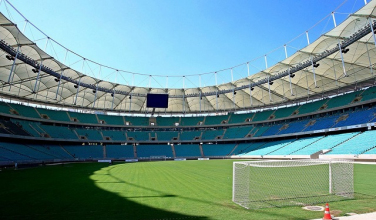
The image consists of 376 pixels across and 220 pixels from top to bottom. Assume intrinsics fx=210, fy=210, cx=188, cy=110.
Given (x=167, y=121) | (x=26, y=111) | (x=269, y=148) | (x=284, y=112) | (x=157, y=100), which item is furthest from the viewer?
(x=167, y=121)

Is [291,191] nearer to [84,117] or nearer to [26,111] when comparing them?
[26,111]

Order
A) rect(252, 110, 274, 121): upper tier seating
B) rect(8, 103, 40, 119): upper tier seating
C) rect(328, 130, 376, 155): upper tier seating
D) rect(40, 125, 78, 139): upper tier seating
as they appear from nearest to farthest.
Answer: rect(328, 130, 376, 155): upper tier seating < rect(8, 103, 40, 119): upper tier seating < rect(40, 125, 78, 139): upper tier seating < rect(252, 110, 274, 121): upper tier seating

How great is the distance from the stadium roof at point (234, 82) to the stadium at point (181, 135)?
0.78ft

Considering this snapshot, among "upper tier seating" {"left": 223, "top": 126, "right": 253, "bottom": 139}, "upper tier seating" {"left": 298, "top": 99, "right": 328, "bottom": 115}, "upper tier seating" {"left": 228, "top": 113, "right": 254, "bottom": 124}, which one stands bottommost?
"upper tier seating" {"left": 223, "top": 126, "right": 253, "bottom": 139}

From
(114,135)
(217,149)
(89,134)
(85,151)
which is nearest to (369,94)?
(217,149)

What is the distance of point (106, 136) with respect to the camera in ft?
168

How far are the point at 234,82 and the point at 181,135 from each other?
21.2 m

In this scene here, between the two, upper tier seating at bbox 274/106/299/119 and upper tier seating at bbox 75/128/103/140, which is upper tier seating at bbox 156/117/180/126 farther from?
upper tier seating at bbox 274/106/299/119

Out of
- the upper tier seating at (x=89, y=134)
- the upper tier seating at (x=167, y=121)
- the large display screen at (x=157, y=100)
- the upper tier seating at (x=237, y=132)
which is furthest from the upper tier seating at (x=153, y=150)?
the upper tier seating at (x=237, y=132)

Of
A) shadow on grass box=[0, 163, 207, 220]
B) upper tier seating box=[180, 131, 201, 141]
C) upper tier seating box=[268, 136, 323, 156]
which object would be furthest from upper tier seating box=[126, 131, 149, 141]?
shadow on grass box=[0, 163, 207, 220]

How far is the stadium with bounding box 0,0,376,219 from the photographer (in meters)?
Result: 8.46

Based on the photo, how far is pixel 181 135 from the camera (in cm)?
5709

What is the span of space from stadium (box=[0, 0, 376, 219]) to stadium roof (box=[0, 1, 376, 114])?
0.78 ft

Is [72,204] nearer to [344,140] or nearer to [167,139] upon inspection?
[344,140]
